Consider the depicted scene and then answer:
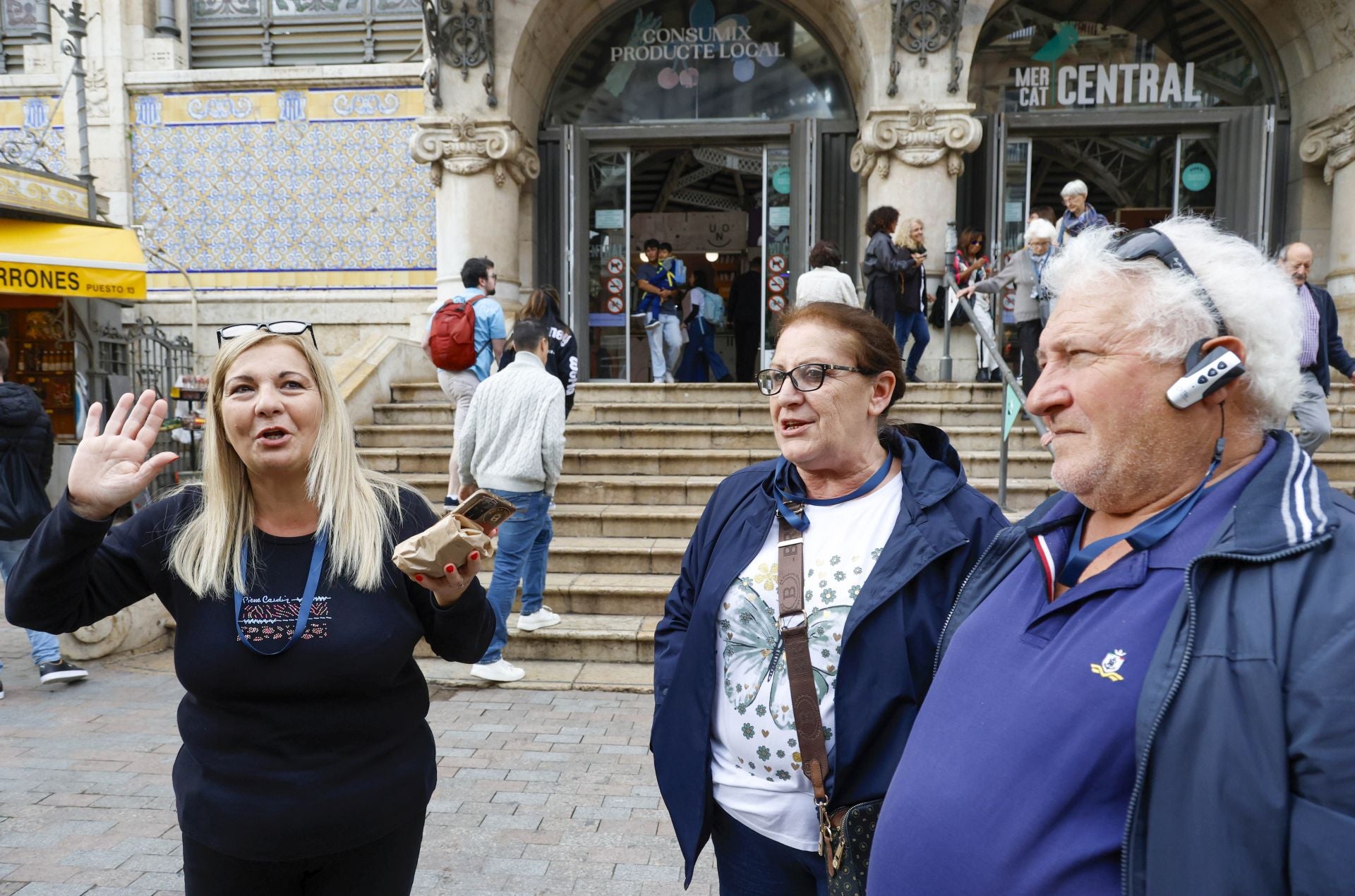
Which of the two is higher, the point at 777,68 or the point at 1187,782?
the point at 777,68

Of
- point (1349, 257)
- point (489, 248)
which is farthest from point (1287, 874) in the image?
point (1349, 257)

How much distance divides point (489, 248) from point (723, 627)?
9915 millimetres

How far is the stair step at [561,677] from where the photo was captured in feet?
18.0

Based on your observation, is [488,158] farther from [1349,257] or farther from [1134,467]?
[1134,467]

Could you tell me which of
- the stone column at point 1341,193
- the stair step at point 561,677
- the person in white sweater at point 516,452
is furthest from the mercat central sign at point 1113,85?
the stair step at point 561,677

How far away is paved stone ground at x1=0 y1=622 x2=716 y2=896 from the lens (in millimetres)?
3322

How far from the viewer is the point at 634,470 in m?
8.21

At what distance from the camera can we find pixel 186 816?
6.12 feet

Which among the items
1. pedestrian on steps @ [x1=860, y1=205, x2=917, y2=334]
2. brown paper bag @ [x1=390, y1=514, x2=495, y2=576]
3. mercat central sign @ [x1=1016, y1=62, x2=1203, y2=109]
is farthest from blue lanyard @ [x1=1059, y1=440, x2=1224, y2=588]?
mercat central sign @ [x1=1016, y1=62, x2=1203, y2=109]

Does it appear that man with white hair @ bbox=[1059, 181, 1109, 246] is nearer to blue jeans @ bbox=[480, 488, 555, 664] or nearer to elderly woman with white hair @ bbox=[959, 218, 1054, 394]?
elderly woman with white hair @ bbox=[959, 218, 1054, 394]

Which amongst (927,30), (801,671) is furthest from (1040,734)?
(927,30)

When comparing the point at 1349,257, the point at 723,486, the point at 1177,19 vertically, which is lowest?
the point at 723,486

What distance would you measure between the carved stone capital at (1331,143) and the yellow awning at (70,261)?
43.4ft

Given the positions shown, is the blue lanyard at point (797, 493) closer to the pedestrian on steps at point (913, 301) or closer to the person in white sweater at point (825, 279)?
the person in white sweater at point (825, 279)
